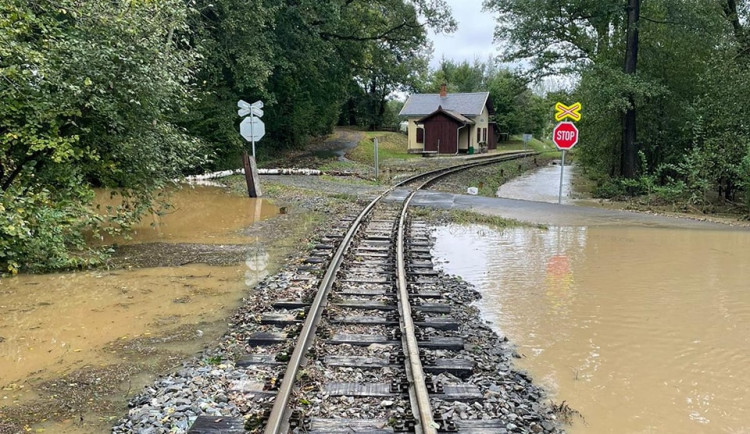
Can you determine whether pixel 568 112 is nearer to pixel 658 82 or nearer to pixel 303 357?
pixel 658 82

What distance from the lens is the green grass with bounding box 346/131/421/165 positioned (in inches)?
1480

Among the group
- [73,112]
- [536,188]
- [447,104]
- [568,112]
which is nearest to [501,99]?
[447,104]

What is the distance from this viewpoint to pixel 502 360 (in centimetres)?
479

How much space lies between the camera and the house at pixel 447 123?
1810 inches

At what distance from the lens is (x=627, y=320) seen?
19.5ft

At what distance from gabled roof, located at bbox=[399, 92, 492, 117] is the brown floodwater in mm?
41839

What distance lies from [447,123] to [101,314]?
4214 centimetres

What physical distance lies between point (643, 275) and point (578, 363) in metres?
3.81

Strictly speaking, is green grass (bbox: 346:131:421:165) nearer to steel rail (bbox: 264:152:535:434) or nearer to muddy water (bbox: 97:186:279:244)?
muddy water (bbox: 97:186:279:244)

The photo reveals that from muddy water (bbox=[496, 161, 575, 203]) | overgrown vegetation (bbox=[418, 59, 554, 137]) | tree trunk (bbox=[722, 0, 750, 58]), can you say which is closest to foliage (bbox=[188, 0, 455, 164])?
muddy water (bbox=[496, 161, 575, 203])

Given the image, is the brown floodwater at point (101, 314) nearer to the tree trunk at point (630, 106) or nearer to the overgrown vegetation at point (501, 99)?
the tree trunk at point (630, 106)

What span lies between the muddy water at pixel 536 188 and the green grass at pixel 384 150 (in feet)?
32.7

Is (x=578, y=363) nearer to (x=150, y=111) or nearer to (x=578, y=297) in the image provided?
(x=578, y=297)

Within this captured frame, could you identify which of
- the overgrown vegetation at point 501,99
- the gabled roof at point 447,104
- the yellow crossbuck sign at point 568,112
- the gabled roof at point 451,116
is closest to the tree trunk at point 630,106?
the yellow crossbuck sign at point 568,112
